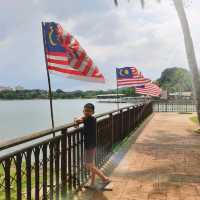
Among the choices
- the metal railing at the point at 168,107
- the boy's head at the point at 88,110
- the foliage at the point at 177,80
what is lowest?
the metal railing at the point at 168,107

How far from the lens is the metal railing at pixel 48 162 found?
10.4ft

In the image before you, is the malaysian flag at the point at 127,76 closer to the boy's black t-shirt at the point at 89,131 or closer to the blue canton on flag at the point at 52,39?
the blue canton on flag at the point at 52,39

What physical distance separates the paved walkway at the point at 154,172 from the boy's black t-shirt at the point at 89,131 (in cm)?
77

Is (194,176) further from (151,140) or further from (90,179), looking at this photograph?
(151,140)

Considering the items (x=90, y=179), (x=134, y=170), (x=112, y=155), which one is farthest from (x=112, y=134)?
(x=90, y=179)

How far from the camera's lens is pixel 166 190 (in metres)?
5.59

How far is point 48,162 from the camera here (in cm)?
428

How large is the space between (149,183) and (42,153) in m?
2.80

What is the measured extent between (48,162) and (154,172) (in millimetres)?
3236

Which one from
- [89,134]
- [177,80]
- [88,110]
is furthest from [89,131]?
[177,80]

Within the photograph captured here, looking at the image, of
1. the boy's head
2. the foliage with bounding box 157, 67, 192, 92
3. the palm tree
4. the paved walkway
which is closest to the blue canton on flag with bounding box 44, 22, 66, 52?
the boy's head

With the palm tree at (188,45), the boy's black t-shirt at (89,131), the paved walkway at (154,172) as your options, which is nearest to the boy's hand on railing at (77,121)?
the boy's black t-shirt at (89,131)

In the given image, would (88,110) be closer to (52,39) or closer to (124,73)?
(52,39)

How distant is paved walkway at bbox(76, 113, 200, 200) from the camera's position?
5.36 m
